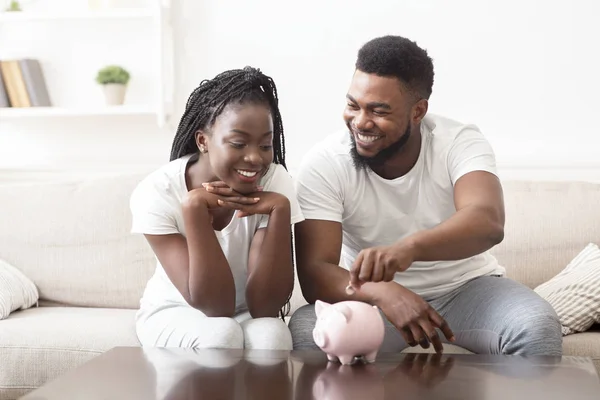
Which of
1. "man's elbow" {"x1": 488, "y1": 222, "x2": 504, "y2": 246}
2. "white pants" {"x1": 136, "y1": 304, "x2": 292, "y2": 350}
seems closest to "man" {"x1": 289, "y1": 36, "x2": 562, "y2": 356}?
"man's elbow" {"x1": 488, "y1": 222, "x2": 504, "y2": 246}

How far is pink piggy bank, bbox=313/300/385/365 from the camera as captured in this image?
56.2 inches

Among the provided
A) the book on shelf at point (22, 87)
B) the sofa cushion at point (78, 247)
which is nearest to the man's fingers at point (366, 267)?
the sofa cushion at point (78, 247)

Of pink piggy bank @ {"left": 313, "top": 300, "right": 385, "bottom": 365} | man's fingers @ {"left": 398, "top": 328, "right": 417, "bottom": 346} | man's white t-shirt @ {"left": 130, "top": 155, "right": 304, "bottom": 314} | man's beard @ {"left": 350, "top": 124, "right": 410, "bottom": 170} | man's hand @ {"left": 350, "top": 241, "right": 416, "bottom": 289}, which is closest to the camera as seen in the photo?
pink piggy bank @ {"left": 313, "top": 300, "right": 385, "bottom": 365}

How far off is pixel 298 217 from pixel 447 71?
1.15 m

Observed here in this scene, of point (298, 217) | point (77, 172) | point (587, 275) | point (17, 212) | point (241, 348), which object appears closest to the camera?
point (241, 348)

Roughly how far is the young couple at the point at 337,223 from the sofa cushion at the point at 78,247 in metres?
0.47

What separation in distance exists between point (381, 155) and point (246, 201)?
384 millimetres

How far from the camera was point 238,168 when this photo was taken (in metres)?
1.78

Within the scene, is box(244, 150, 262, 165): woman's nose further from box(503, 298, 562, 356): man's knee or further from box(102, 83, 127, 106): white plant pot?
box(102, 83, 127, 106): white plant pot

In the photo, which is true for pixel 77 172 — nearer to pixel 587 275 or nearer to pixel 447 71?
pixel 447 71

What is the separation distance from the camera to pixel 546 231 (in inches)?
93.3

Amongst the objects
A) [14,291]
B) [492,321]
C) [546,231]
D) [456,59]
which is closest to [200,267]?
[492,321]

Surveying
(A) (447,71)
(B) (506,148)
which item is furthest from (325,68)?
(B) (506,148)

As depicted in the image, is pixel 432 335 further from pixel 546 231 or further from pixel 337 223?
pixel 546 231
